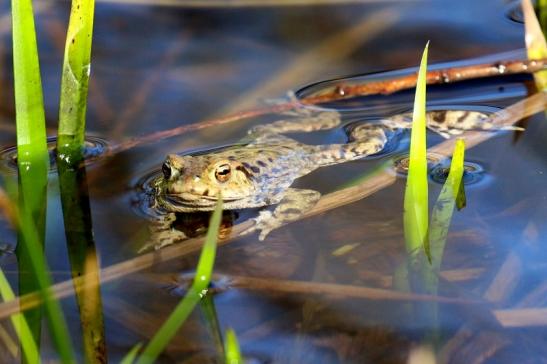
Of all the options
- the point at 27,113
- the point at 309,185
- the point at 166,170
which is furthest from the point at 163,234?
the point at 309,185

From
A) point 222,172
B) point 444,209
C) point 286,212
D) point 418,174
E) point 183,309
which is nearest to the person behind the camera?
point 183,309

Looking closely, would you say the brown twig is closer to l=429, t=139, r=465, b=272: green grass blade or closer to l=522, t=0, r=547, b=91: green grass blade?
l=522, t=0, r=547, b=91: green grass blade

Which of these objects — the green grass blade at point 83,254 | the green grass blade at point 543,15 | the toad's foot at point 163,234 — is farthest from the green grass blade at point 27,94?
the green grass blade at point 543,15

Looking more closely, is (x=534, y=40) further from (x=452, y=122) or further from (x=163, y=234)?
(x=163, y=234)

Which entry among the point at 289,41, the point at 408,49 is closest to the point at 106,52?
the point at 289,41

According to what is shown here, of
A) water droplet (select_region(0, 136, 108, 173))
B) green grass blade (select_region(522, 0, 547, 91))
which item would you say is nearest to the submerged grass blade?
water droplet (select_region(0, 136, 108, 173))

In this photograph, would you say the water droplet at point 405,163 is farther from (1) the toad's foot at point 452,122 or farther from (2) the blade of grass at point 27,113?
(2) the blade of grass at point 27,113
